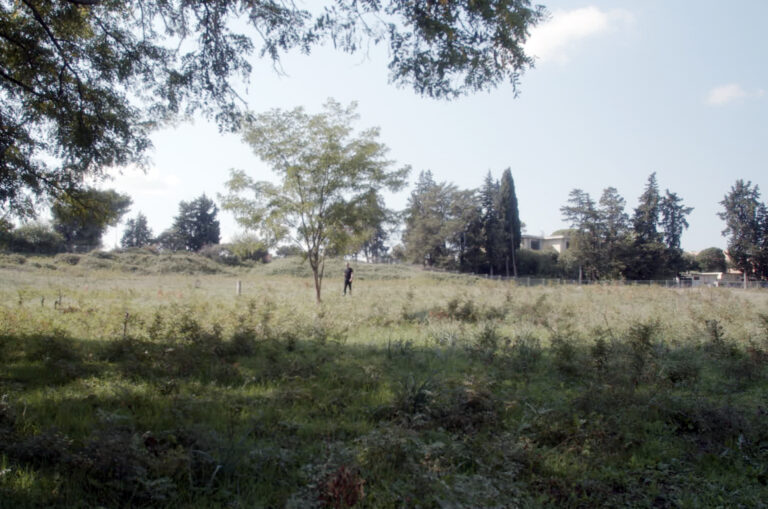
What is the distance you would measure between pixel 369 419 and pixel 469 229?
2185 inches

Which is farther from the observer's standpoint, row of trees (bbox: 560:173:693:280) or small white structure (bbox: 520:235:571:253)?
small white structure (bbox: 520:235:571:253)

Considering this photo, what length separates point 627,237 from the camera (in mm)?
53781

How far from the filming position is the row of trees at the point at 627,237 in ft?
174

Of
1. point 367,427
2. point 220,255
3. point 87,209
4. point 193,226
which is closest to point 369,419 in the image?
point 367,427

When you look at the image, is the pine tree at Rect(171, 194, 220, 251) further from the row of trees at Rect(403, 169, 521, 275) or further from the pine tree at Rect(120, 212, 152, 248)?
the row of trees at Rect(403, 169, 521, 275)

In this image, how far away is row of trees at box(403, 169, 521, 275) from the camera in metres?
56.6

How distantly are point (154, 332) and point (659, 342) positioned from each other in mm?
9925

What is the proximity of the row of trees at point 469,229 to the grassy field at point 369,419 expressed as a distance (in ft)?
159

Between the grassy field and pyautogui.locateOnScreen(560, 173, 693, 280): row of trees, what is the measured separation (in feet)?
159

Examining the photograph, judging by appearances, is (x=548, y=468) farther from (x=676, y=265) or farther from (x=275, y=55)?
(x=676, y=265)

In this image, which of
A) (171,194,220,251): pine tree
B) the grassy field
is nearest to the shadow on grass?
the grassy field

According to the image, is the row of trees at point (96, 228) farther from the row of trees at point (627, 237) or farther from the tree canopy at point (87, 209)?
the row of trees at point (627, 237)

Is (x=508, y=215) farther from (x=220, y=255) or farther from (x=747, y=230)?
(x=220, y=255)

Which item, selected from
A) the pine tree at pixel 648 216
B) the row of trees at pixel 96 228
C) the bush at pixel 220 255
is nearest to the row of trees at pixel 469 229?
the pine tree at pixel 648 216
